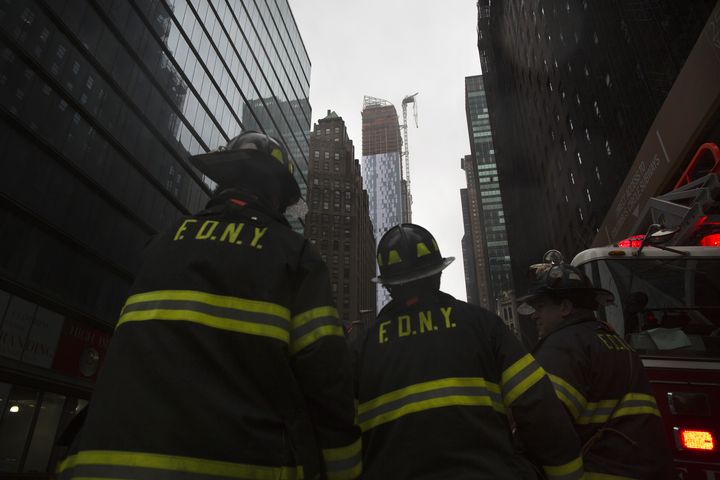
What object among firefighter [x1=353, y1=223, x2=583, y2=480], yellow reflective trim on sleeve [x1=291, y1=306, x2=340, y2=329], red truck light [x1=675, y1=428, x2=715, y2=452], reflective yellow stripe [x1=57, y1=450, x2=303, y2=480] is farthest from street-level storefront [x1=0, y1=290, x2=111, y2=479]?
red truck light [x1=675, y1=428, x2=715, y2=452]

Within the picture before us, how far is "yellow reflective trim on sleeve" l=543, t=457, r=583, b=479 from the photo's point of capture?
265 cm

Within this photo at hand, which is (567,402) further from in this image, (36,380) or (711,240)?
(36,380)

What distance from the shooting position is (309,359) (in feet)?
6.68

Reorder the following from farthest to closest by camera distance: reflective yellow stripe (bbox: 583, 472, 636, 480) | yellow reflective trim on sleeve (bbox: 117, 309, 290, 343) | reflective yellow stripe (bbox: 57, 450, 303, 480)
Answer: reflective yellow stripe (bbox: 583, 472, 636, 480)
yellow reflective trim on sleeve (bbox: 117, 309, 290, 343)
reflective yellow stripe (bbox: 57, 450, 303, 480)

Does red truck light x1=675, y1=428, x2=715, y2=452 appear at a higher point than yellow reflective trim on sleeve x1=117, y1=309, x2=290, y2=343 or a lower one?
lower

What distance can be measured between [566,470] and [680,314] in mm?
4383

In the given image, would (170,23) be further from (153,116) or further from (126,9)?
(153,116)

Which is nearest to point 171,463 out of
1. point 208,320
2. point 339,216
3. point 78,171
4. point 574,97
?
point 208,320

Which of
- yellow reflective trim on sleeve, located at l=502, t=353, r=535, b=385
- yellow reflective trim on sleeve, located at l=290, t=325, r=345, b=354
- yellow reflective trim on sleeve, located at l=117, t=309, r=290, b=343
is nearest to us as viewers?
yellow reflective trim on sleeve, located at l=117, t=309, r=290, b=343

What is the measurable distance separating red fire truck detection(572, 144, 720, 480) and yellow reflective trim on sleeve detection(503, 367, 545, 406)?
2.84 metres

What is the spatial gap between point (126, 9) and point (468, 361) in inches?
1090

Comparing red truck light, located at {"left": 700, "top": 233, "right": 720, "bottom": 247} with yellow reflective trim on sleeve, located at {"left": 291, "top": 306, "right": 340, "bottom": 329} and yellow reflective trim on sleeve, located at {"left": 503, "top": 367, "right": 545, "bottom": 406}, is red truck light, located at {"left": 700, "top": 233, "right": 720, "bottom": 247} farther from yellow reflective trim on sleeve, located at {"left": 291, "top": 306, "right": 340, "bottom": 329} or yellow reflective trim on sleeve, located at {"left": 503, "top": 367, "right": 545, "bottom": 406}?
yellow reflective trim on sleeve, located at {"left": 291, "top": 306, "right": 340, "bottom": 329}

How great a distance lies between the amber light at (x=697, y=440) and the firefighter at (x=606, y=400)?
1.61m

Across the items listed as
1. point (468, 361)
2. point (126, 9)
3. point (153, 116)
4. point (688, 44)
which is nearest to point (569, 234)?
point (688, 44)
